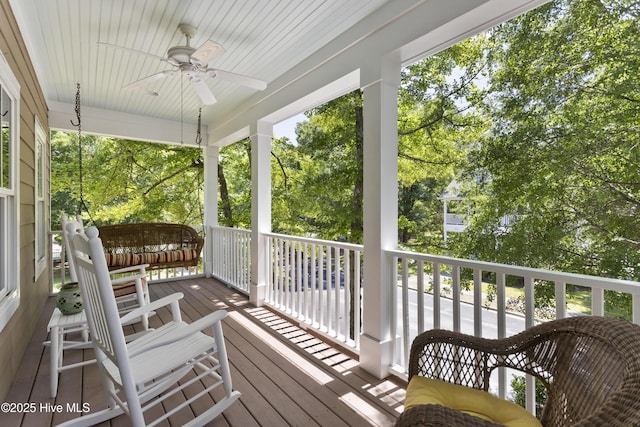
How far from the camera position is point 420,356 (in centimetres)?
155

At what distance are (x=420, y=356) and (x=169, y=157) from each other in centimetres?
788

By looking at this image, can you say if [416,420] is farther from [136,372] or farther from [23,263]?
[23,263]

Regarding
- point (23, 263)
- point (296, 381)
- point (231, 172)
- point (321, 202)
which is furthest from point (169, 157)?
point (296, 381)

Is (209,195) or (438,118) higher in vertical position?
(438,118)

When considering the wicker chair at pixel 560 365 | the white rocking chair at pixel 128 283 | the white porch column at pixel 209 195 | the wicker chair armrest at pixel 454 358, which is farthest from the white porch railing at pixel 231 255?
the wicker chair at pixel 560 365

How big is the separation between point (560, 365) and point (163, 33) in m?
3.47

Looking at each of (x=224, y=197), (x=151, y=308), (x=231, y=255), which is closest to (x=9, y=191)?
(x=151, y=308)

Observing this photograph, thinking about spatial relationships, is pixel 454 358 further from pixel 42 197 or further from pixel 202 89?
pixel 42 197

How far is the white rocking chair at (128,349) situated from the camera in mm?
1470

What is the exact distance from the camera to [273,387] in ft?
7.52

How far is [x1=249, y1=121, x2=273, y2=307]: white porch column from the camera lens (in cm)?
419

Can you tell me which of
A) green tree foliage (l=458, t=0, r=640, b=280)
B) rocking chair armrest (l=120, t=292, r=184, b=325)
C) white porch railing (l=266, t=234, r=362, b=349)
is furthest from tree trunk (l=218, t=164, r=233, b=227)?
rocking chair armrest (l=120, t=292, r=184, b=325)

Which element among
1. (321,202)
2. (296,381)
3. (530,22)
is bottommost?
(296,381)

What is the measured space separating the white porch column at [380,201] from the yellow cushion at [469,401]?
102 cm
